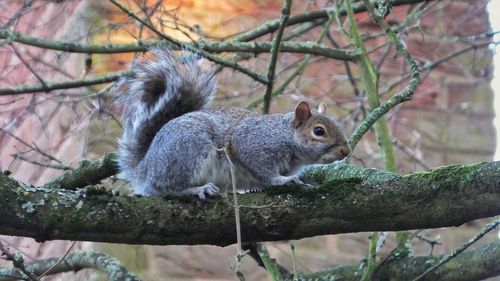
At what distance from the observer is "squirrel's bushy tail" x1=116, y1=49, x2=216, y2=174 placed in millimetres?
2426

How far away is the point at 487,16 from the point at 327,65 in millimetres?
793

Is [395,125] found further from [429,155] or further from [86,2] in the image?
[86,2]

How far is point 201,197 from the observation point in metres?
1.83

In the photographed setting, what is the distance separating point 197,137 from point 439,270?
2.37 ft

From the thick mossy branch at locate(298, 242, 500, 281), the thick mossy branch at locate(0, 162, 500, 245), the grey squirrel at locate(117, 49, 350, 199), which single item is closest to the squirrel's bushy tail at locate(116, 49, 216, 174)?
the grey squirrel at locate(117, 49, 350, 199)

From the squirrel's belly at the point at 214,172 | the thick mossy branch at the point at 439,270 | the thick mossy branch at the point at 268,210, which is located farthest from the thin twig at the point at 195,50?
the thick mossy branch at the point at 268,210

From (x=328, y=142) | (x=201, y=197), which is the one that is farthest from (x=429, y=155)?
(x=201, y=197)

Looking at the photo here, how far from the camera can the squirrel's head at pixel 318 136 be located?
2350 millimetres

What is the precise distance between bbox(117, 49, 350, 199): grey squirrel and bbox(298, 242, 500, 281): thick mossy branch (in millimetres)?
307

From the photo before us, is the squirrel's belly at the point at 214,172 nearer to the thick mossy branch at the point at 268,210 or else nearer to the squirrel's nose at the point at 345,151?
the squirrel's nose at the point at 345,151

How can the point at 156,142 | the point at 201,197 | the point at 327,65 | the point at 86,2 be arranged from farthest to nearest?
the point at 327,65 < the point at 86,2 < the point at 156,142 < the point at 201,197

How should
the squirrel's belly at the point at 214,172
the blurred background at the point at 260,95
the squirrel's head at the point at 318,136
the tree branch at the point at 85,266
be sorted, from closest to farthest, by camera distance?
the squirrel's belly at the point at 214,172
the squirrel's head at the point at 318,136
the tree branch at the point at 85,266
the blurred background at the point at 260,95

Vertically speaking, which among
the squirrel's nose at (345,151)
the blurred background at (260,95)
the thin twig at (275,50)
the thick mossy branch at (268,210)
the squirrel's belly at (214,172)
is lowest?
the thick mossy branch at (268,210)

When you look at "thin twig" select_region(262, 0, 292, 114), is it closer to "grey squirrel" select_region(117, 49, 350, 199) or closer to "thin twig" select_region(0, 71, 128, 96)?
"grey squirrel" select_region(117, 49, 350, 199)
